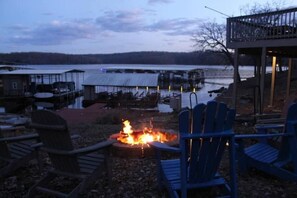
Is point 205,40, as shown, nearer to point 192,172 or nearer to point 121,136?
point 121,136

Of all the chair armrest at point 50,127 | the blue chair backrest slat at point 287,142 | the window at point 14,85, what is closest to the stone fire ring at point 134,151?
the blue chair backrest slat at point 287,142

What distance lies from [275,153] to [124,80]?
32.8 m

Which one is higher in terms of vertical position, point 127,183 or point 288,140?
point 288,140

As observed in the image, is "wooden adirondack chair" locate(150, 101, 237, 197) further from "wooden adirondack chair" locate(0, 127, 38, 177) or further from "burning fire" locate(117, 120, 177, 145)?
"burning fire" locate(117, 120, 177, 145)

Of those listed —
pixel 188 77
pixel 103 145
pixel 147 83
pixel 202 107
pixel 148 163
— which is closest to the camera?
pixel 202 107

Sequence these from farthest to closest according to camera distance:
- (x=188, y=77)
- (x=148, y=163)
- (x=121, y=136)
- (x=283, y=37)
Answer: (x=188, y=77) < (x=283, y=37) < (x=121, y=136) < (x=148, y=163)

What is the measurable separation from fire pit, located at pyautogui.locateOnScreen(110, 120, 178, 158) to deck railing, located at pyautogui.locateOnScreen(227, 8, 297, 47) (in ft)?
18.6

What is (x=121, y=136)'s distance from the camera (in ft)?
20.2

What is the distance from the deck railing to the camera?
10359 millimetres

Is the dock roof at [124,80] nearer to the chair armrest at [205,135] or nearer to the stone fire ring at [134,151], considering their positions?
the stone fire ring at [134,151]

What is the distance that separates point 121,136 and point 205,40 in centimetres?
3487

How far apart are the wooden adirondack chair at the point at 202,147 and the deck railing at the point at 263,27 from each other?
24.7ft

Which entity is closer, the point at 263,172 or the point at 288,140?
the point at 288,140

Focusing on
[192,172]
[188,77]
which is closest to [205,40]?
[188,77]
